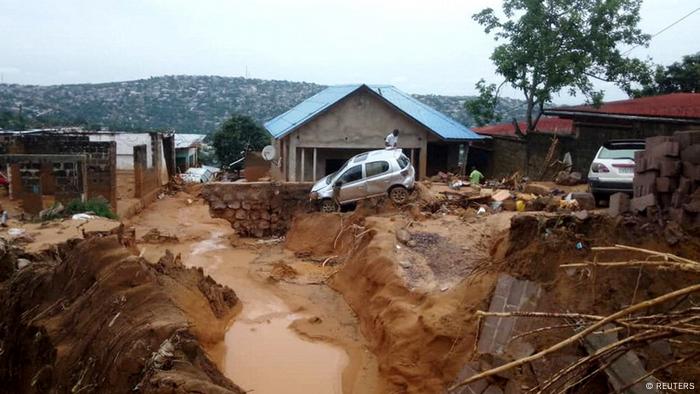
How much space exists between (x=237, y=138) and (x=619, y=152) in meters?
28.2

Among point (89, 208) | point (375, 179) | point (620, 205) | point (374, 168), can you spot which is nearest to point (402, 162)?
point (374, 168)

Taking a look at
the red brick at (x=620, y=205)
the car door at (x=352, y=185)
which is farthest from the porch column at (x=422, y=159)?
the red brick at (x=620, y=205)

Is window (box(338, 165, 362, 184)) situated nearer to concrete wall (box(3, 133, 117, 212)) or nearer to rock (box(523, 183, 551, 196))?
rock (box(523, 183, 551, 196))

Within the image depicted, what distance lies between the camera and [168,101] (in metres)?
79.6

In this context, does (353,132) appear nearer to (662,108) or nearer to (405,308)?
(662,108)

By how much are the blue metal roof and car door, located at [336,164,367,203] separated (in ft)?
22.4

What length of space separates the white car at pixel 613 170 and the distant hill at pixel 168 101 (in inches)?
1796

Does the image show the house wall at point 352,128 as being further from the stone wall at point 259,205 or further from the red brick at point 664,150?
the red brick at point 664,150

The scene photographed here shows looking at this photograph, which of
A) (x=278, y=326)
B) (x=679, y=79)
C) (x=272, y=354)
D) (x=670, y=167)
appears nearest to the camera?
(x=670, y=167)

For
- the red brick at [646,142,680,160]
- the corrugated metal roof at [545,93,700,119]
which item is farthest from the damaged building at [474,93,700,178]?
the red brick at [646,142,680,160]

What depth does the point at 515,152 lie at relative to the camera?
23312 mm

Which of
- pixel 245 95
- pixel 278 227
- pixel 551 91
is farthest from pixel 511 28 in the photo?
pixel 245 95

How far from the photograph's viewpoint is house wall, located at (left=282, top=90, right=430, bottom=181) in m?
23.7

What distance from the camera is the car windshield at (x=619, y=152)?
12.6 metres
